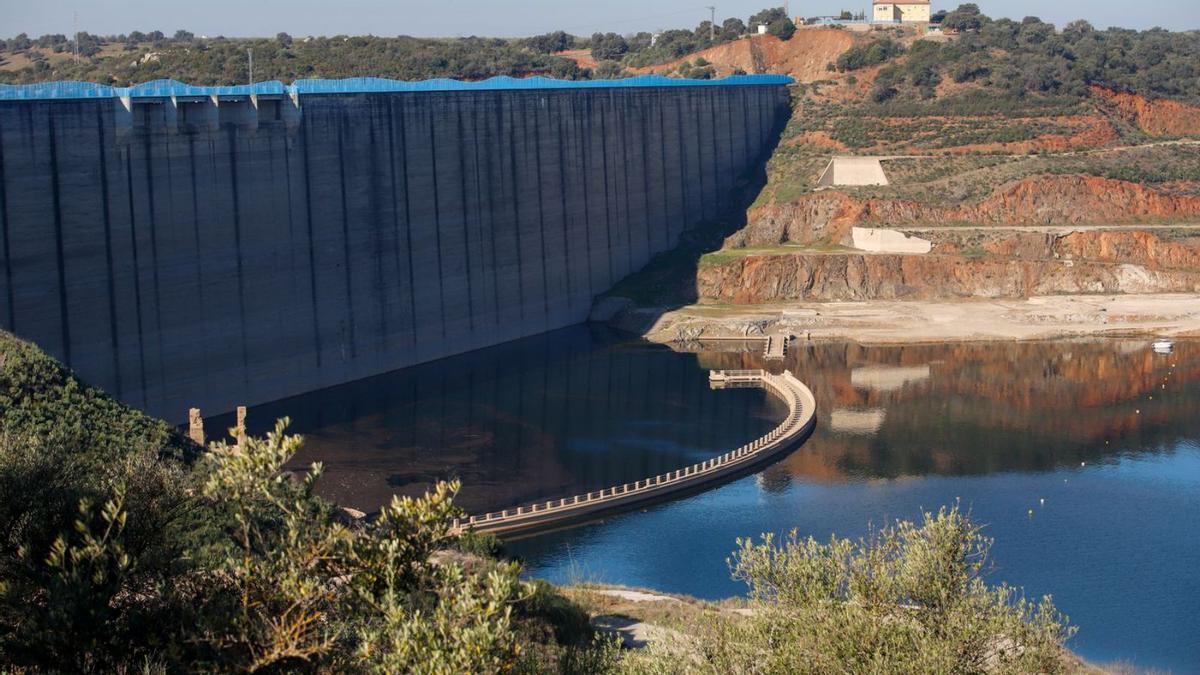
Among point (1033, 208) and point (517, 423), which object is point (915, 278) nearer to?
point (1033, 208)

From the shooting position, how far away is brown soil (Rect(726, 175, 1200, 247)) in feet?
268

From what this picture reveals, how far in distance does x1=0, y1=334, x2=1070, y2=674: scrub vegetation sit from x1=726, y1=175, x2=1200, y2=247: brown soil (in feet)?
214

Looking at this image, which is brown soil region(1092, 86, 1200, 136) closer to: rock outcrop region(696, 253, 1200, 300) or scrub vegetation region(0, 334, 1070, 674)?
rock outcrop region(696, 253, 1200, 300)

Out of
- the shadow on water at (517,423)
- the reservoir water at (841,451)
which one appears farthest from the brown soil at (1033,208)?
the shadow on water at (517,423)

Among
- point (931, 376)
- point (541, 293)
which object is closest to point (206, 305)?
point (541, 293)

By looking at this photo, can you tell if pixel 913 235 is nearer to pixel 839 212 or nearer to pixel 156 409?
pixel 839 212

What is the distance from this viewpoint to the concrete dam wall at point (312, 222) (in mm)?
48281

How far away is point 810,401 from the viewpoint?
58.8 metres

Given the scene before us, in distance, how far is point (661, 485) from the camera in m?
47.4

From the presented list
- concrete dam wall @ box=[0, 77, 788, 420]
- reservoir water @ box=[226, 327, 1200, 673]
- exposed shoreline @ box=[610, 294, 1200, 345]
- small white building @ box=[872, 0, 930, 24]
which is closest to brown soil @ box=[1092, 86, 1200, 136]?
exposed shoreline @ box=[610, 294, 1200, 345]

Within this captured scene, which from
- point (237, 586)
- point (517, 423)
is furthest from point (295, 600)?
point (517, 423)

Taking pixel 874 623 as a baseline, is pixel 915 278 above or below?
below

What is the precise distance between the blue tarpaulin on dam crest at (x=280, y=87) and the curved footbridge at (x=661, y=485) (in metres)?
19.6

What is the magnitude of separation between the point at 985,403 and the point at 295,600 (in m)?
49.8
